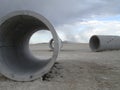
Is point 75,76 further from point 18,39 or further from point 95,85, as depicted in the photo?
point 18,39

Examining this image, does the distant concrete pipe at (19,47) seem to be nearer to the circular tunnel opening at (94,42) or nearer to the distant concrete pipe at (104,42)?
the distant concrete pipe at (104,42)

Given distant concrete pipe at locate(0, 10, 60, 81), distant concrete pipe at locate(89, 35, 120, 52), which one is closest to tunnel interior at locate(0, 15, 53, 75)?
distant concrete pipe at locate(0, 10, 60, 81)

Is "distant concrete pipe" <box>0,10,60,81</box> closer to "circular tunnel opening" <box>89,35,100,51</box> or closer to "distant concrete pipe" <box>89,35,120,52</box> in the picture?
"distant concrete pipe" <box>89,35,120,52</box>

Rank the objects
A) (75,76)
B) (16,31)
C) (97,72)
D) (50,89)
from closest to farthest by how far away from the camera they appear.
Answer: (50,89) < (75,76) < (97,72) < (16,31)

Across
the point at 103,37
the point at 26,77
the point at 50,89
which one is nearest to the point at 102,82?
the point at 50,89

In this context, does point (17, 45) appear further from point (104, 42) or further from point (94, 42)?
point (94, 42)

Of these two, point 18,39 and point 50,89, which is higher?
point 18,39

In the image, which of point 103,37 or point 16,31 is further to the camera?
point 103,37

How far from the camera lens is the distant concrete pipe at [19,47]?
21.1 feet

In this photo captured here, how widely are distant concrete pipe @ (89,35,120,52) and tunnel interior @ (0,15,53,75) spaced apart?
7864 millimetres

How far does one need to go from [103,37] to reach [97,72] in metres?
9.96

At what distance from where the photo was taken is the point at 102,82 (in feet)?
21.3

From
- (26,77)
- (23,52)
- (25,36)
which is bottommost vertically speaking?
(26,77)

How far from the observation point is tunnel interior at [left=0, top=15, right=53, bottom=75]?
7.06 m
